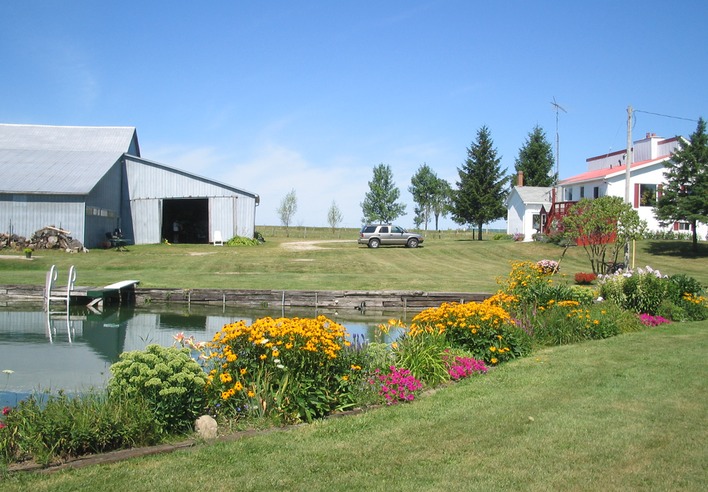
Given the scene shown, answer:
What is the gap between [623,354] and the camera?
9211 millimetres

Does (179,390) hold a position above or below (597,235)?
below

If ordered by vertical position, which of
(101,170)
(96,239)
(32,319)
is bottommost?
(32,319)

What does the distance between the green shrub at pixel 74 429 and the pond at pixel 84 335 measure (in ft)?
5.42

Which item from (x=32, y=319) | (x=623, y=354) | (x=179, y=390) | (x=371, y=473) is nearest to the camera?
(x=371, y=473)

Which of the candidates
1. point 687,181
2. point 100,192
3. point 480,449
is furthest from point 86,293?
point 687,181

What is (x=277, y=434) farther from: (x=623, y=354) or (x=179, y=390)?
(x=623, y=354)

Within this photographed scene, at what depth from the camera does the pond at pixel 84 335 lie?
9531 millimetres

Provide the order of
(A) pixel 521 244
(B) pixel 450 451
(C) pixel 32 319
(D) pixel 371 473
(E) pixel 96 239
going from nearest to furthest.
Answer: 1. (D) pixel 371 473
2. (B) pixel 450 451
3. (C) pixel 32 319
4. (E) pixel 96 239
5. (A) pixel 521 244

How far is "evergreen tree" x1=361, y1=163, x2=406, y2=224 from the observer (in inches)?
2682

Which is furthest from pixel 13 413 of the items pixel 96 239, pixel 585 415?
pixel 96 239

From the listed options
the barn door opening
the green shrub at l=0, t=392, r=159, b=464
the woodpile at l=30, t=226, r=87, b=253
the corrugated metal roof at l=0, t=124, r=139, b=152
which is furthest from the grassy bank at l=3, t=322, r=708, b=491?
the barn door opening

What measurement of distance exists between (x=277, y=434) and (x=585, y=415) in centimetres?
293

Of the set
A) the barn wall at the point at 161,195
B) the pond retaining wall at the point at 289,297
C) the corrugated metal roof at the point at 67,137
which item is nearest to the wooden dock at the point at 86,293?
the pond retaining wall at the point at 289,297

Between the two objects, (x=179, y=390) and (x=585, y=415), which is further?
(x=585, y=415)
